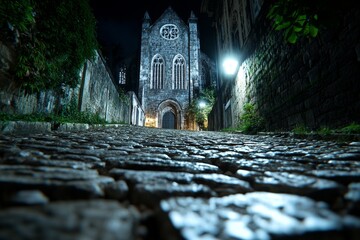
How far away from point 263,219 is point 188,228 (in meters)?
0.26

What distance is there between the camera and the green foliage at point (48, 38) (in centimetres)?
341

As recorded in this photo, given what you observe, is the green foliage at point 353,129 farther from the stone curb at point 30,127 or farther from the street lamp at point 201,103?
the street lamp at point 201,103

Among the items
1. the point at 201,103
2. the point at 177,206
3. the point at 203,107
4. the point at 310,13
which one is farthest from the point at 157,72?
the point at 177,206

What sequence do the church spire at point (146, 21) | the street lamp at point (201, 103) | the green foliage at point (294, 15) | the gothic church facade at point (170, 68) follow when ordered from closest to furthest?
the green foliage at point (294, 15)
the street lamp at point (201, 103)
the gothic church facade at point (170, 68)
the church spire at point (146, 21)

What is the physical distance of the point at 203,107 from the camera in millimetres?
22719

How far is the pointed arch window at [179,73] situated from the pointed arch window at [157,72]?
1536 mm

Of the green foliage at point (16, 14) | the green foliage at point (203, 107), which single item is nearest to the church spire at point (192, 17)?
the green foliage at point (203, 107)

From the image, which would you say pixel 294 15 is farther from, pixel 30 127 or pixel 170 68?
pixel 170 68

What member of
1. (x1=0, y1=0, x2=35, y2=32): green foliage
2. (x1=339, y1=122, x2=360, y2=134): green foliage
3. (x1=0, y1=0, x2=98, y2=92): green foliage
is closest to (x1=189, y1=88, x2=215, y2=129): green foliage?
(x1=0, y1=0, x2=98, y2=92): green foliage

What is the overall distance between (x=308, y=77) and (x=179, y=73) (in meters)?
23.2

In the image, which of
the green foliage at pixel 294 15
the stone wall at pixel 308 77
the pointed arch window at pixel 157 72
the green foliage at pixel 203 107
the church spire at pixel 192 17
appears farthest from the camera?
the church spire at pixel 192 17

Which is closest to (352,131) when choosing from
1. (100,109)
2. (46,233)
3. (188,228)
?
(188,228)

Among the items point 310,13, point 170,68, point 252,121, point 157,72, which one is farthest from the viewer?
point 157,72

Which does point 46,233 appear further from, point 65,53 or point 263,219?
point 65,53
